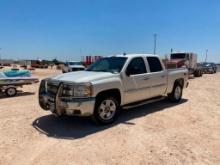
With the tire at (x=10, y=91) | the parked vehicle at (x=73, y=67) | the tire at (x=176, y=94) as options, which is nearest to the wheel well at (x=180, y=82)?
the tire at (x=176, y=94)

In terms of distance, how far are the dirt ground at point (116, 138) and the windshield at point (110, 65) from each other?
1.48 m

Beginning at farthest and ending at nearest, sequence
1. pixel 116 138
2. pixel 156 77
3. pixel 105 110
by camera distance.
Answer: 1. pixel 156 77
2. pixel 105 110
3. pixel 116 138

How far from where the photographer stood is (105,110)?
264 inches

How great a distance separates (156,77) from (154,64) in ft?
1.55

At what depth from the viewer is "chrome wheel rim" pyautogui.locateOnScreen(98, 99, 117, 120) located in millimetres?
6605

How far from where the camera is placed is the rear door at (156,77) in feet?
27.0

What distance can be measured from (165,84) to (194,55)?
21.2 metres

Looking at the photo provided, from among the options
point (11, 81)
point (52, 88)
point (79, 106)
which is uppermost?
point (52, 88)

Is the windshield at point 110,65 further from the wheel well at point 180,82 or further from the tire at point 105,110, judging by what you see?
the wheel well at point 180,82

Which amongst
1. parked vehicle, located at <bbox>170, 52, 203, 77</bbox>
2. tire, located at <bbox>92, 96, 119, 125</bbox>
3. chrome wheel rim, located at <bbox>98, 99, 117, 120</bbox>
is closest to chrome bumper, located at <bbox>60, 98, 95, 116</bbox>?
tire, located at <bbox>92, 96, 119, 125</bbox>

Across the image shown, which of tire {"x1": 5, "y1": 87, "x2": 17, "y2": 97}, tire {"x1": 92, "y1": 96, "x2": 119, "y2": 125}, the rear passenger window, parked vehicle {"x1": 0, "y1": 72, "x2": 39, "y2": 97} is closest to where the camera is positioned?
A: tire {"x1": 92, "y1": 96, "x2": 119, "y2": 125}

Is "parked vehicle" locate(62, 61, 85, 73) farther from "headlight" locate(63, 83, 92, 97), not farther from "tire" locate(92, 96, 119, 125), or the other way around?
"headlight" locate(63, 83, 92, 97)

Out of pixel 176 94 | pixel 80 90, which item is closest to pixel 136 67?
pixel 80 90

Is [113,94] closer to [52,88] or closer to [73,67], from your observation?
[52,88]
